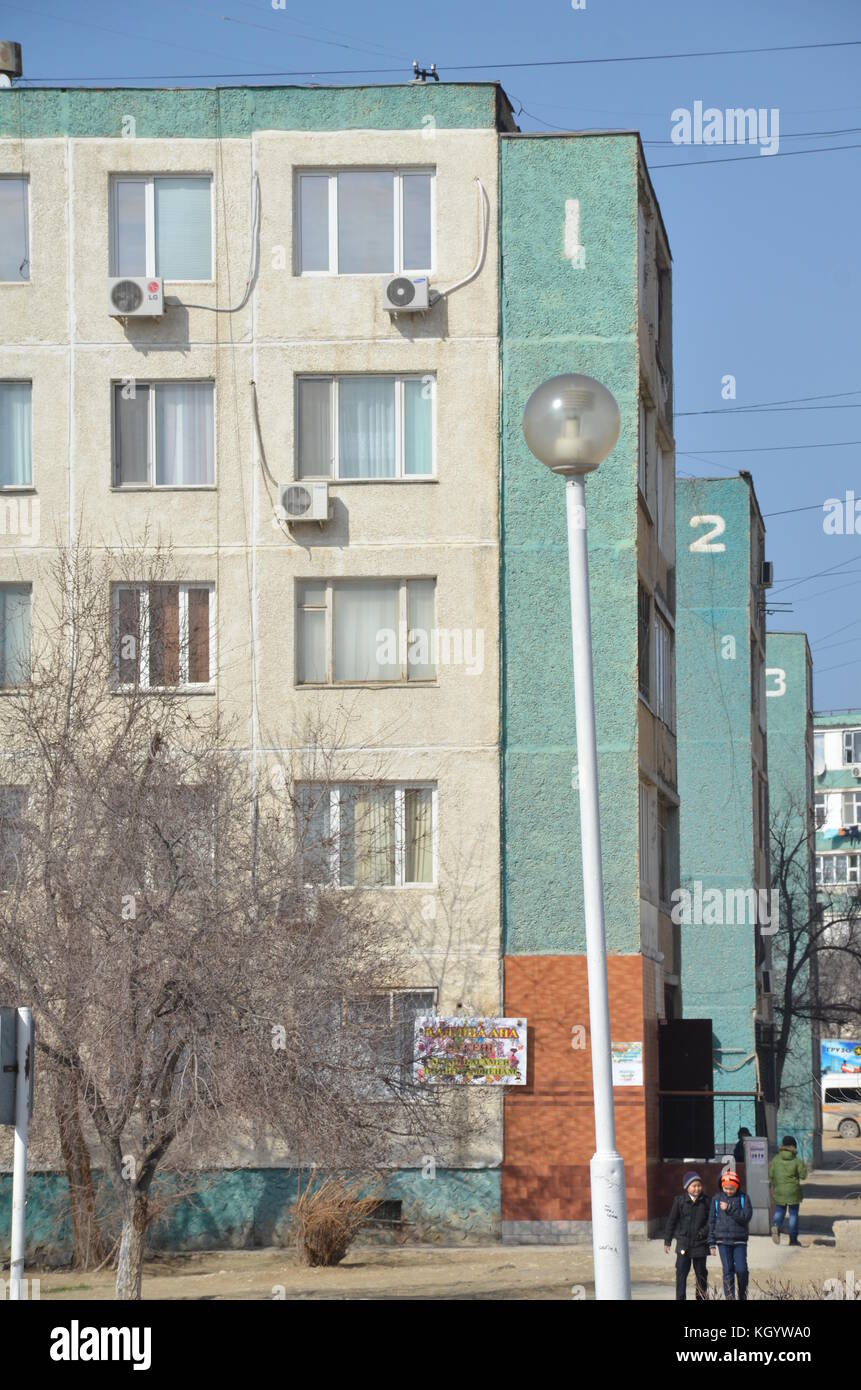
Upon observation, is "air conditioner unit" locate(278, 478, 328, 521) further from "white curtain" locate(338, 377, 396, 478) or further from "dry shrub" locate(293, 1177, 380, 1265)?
"dry shrub" locate(293, 1177, 380, 1265)

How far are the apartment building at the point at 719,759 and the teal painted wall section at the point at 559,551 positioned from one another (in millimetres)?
14785

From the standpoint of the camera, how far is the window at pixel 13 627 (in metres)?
25.9

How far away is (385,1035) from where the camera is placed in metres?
22.2

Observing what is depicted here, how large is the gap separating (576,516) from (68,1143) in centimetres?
1332

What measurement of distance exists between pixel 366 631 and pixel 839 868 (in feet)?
317

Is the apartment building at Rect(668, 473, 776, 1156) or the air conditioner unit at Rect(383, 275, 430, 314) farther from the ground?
the air conditioner unit at Rect(383, 275, 430, 314)

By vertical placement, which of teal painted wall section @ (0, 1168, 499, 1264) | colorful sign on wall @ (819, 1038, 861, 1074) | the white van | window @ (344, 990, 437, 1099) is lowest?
the white van

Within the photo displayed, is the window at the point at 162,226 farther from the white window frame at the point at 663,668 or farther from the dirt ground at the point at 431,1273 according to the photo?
the dirt ground at the point at 431,1273

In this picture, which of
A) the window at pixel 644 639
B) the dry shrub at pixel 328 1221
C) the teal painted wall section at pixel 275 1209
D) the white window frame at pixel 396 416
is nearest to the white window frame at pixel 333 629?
the white window frame at pixel 396 416

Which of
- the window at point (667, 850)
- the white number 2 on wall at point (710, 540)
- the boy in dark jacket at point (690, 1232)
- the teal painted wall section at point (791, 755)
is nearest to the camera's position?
the boy in dark jacket at point (690, 1232)

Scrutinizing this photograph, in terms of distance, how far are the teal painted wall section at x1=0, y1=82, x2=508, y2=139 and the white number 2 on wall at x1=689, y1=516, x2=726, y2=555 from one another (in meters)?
16.0

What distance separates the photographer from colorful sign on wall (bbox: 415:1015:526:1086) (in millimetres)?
24250

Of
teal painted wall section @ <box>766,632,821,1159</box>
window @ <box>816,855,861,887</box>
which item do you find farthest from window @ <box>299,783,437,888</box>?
window @ <box>816,855,861,887</box>

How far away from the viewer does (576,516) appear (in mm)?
10125
